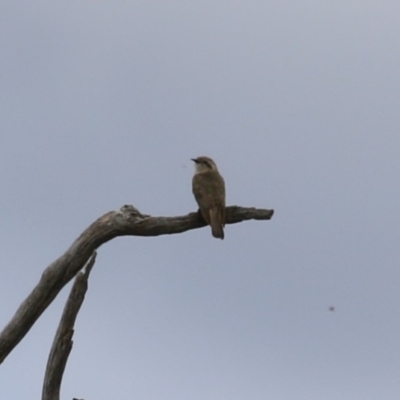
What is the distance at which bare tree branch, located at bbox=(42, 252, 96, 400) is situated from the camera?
11.6 meters

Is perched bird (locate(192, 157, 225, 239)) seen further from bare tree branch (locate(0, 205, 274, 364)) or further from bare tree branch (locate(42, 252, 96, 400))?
bare tree branch (locate(42, 252, 96, 400))

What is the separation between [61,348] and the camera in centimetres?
1167

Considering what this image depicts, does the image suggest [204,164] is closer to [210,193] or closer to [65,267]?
[210,193]

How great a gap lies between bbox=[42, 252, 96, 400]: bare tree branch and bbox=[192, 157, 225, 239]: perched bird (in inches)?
89.0

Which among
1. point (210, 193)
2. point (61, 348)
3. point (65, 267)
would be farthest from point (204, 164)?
point (61, 348)

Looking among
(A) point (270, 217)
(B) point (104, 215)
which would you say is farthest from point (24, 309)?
(A) point (270, 217)

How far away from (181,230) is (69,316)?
1.53 meters

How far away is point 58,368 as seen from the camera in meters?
11.6

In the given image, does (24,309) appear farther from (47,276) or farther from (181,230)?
(181,230)

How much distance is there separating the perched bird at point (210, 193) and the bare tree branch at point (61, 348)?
7.42 ft

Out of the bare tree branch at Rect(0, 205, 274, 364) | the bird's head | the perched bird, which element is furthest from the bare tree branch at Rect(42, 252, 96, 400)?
the bird's head

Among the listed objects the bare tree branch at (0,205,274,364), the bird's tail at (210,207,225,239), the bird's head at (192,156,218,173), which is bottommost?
the bare tree branch at (0,205,274,364)

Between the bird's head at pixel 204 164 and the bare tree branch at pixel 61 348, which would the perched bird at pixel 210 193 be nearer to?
the bird's head at pixel 204 164

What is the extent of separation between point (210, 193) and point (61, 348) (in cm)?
350
